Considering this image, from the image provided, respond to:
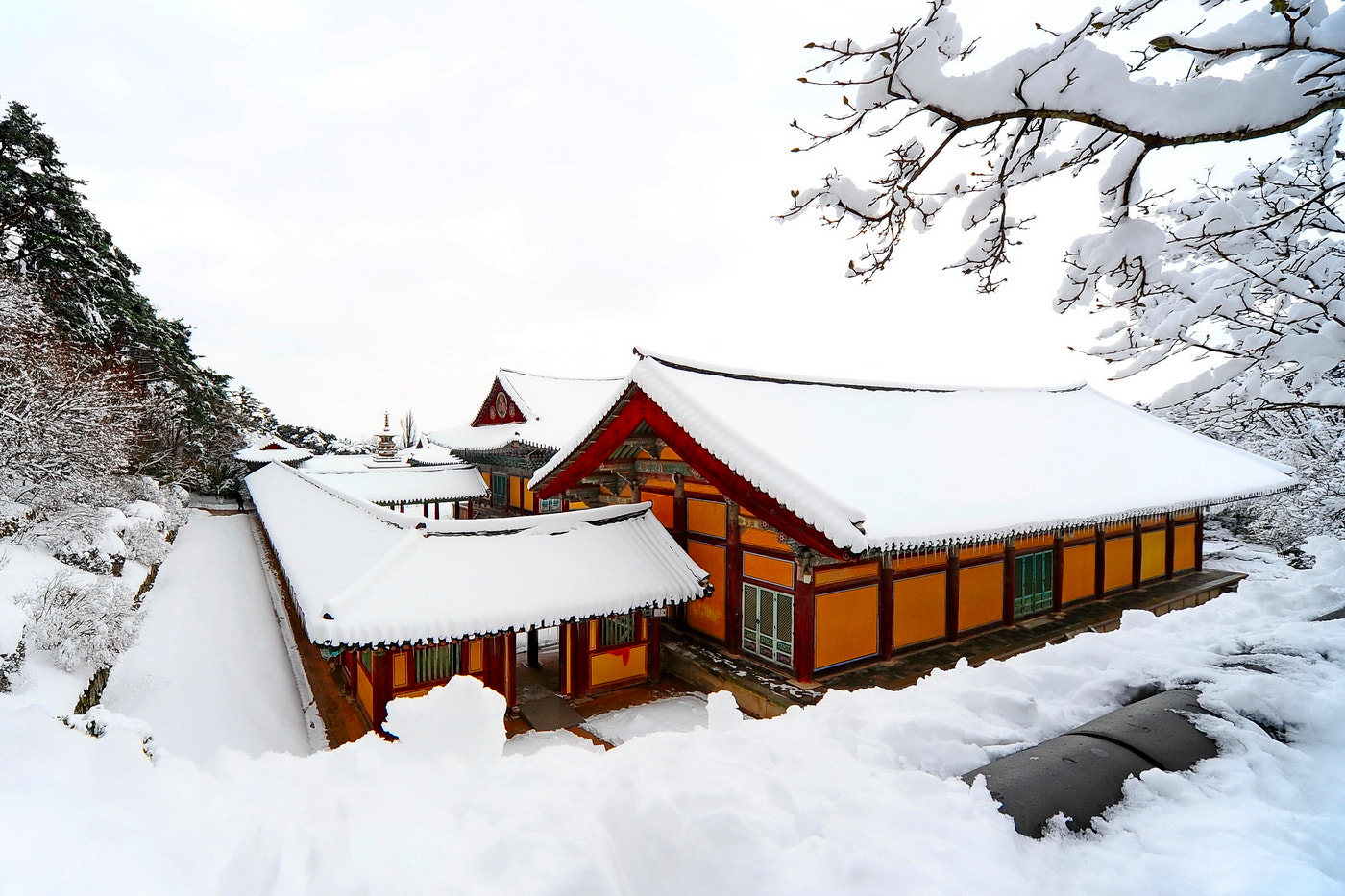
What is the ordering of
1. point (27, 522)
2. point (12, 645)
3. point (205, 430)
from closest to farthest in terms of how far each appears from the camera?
point (12, 645)
point (27, 522)
point (205, 430)

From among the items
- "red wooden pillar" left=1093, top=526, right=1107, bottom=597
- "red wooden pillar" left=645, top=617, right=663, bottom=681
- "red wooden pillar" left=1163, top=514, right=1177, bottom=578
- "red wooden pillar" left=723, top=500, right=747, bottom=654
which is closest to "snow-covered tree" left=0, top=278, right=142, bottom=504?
"red wooden pillar" left=645, top=617, right=663, bottom=681

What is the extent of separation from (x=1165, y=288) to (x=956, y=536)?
3999 millimetres

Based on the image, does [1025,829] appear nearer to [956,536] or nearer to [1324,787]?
[1324,787]

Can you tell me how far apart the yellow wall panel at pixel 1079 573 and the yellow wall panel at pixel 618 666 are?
810cm

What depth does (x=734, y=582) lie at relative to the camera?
9391 mm

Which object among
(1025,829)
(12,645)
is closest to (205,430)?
(12,645)

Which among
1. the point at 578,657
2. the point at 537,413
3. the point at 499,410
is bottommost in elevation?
the point at 578,657

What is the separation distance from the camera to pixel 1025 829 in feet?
5.77

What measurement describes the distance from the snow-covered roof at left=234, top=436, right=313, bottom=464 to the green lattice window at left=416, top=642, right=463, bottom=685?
34.2 meters

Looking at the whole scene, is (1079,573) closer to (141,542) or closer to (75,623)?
(75,623)

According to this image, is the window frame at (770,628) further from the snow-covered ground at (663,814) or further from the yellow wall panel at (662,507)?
the snow-covered ground at (663,814)

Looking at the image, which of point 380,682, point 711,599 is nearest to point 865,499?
point 711,599

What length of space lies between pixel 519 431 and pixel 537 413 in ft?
4.90

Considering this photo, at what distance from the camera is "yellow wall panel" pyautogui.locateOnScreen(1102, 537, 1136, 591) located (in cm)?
1235
